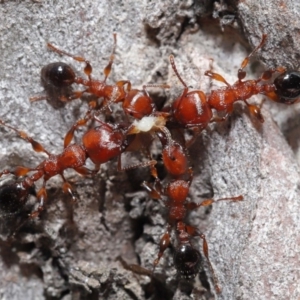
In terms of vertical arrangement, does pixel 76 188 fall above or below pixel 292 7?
below

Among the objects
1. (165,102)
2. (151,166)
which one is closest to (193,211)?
(151,166)

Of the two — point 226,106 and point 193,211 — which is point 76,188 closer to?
point 193,211

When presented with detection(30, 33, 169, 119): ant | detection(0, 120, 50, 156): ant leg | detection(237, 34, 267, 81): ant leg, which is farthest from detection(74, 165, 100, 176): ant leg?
detection(237, 34, 267, 81): ant leg

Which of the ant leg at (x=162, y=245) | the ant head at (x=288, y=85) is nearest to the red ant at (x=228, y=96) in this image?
the ant head at (x=288, y=85)

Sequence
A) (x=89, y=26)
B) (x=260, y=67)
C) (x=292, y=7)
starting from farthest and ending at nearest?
(x=260, y=67) < (x=89, y=26) < (x=292, y=7)

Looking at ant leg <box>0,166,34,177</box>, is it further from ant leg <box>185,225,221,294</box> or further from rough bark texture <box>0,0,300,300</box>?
ant leg <box>185,225,221,294</box>
